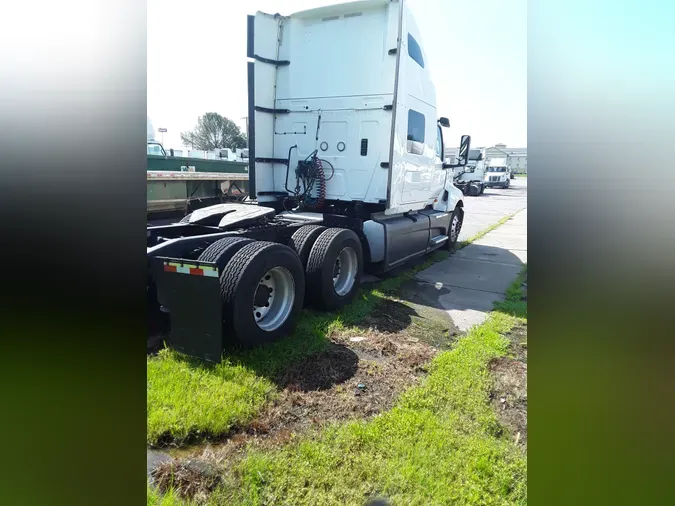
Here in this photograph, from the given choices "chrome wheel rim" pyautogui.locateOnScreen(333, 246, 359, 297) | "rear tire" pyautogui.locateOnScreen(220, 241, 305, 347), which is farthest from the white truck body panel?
"rear tire" pyautogui.locateOnScreen(220, 241, 305, 347)

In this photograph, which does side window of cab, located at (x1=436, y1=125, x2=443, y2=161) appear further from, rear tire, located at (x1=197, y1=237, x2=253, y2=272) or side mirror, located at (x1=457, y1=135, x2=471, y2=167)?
rear tire, located at (x1=197, y1=237, x2=253, y2=272)

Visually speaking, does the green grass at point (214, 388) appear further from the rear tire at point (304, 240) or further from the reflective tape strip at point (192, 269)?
the rear tire at point (304, 240)

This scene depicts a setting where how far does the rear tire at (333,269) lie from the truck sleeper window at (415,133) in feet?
7.00

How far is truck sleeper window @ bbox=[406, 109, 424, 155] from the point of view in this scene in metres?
6.61

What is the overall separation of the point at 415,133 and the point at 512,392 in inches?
180

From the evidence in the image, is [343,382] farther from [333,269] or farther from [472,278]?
[472,278]

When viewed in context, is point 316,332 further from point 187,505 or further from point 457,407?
point 187,505

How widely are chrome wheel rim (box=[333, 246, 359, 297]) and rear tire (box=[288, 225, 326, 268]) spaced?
0.42 meters

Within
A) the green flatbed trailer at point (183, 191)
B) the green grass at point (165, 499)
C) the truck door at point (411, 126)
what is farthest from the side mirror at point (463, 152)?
the green grass at point (165, 499)

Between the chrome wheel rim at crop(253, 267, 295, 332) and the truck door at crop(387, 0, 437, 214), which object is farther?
the truck door at crop(387, 0, 437, 214)

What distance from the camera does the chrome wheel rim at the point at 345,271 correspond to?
5383 mm

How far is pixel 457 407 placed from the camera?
3041mm
